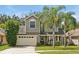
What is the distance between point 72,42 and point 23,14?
4.07ft

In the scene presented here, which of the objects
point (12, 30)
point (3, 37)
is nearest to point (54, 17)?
point (12, 30)

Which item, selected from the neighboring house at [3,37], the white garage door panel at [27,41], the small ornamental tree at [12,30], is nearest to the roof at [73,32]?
the white garage door panel at [27,41]

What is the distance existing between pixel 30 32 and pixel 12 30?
1.31ft

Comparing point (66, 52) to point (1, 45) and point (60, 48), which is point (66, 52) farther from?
point (1, 45)

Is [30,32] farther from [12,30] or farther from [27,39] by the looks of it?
[12,30]

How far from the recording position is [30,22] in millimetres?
20047

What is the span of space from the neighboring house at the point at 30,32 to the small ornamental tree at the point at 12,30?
9 centimetres

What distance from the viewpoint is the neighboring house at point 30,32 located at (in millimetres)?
20031

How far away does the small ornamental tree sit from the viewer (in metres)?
20.0

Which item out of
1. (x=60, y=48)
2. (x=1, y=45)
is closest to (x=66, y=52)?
(x=60, y=48)
